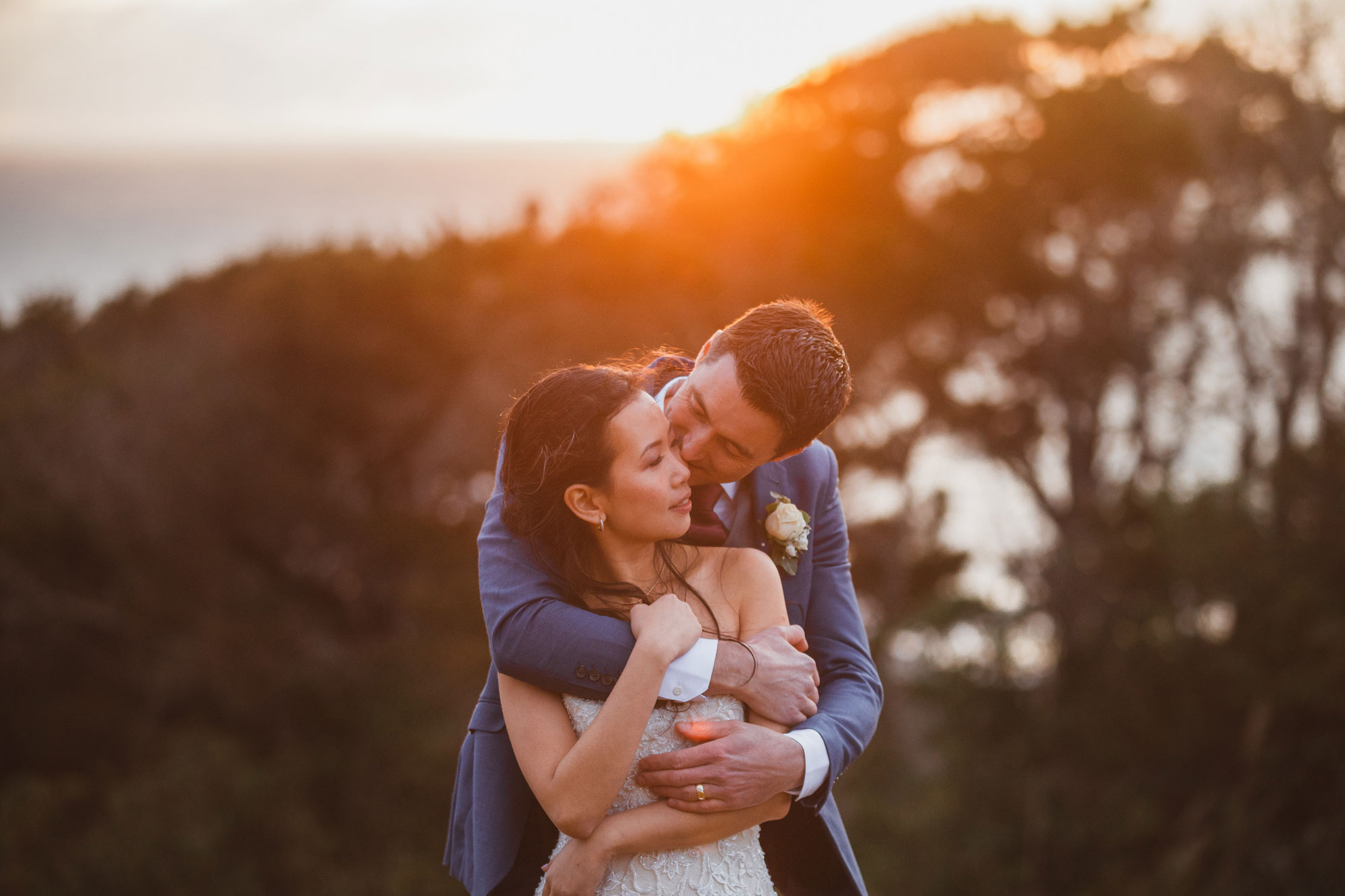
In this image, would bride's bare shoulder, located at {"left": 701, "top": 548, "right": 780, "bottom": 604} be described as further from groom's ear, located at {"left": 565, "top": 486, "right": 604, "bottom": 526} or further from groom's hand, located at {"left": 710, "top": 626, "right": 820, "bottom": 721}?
groom's ear, located at {"left": 565, "top": 486, "right": 604, "bottom": 526}

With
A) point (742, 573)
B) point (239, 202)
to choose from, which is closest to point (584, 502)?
point (742, 573)

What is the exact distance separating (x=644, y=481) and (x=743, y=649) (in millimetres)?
322

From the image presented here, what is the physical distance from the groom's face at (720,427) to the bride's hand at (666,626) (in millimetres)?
312

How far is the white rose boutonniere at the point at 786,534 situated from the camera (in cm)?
194

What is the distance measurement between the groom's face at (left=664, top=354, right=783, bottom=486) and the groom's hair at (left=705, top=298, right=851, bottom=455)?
0.7 inches

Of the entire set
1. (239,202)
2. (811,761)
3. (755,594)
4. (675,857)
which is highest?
(239,202)

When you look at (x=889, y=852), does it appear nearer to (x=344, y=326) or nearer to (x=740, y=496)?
(x=344, y=326)

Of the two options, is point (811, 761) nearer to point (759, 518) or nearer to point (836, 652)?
point (836, 652)

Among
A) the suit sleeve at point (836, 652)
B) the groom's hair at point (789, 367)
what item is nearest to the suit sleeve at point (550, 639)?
the suit sleeve at point (836, 652)

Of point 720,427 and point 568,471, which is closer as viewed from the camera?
point 568,471

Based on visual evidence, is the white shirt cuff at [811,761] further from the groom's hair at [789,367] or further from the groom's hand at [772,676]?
the groom's hair at [789,367]

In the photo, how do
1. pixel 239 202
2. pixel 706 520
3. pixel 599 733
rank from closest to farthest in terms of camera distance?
1. pixel 599 733
2. pixel 706 520
3. pixel 239 202

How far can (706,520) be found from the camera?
198 centimetres

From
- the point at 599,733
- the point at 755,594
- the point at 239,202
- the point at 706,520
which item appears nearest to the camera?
the point at 599,733
